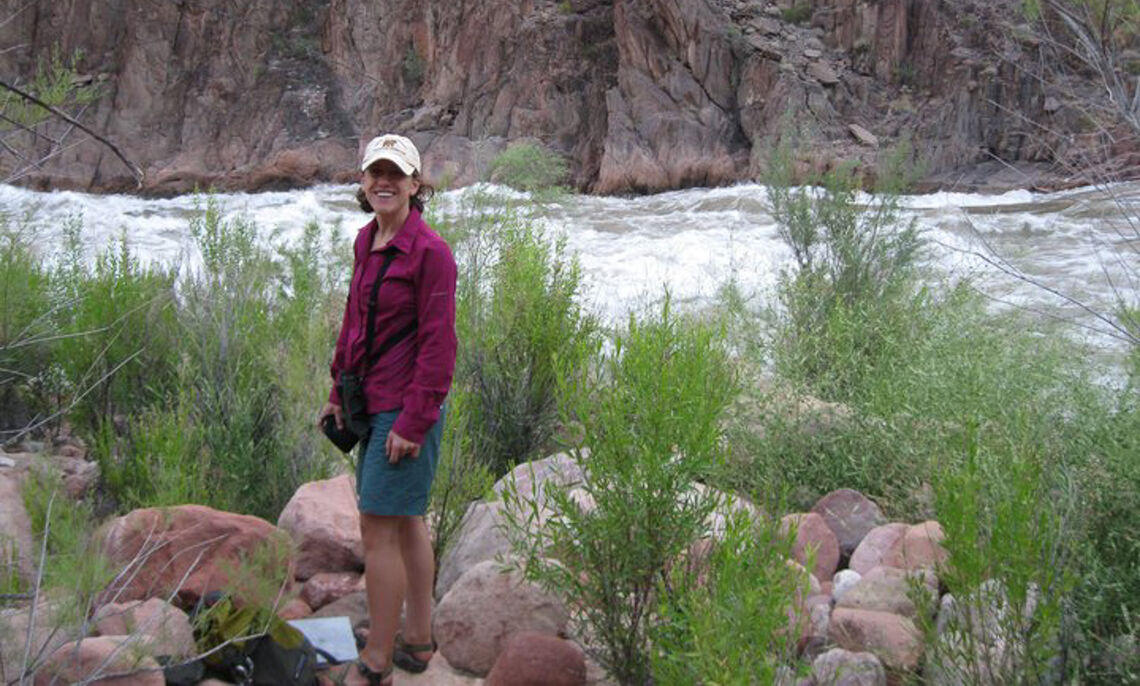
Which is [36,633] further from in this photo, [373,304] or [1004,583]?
[1004,583]

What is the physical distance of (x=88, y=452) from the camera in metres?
6.29

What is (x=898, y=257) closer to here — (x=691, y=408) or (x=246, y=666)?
(x=691, y=408)

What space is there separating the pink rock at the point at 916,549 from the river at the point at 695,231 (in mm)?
5418

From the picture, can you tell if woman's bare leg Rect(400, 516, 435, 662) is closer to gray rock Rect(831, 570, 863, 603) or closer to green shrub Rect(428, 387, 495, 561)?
green shrub Rect(428, 387, 495, 561)

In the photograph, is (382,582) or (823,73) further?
(823,73)

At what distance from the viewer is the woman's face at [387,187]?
3.35 m

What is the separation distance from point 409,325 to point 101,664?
134 cm

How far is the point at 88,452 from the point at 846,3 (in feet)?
82.7

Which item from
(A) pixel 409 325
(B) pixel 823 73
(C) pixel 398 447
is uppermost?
(B) pixel 823 73

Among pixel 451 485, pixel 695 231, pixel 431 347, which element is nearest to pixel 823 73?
pixel 695 231

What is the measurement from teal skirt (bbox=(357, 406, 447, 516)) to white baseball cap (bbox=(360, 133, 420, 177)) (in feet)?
2.72

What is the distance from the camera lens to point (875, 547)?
4.38 meters

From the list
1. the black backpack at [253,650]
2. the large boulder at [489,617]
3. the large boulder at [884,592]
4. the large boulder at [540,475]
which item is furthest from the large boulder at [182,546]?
the large boulder at [884,592]

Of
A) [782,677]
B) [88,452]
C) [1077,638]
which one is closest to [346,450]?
[782,677]
